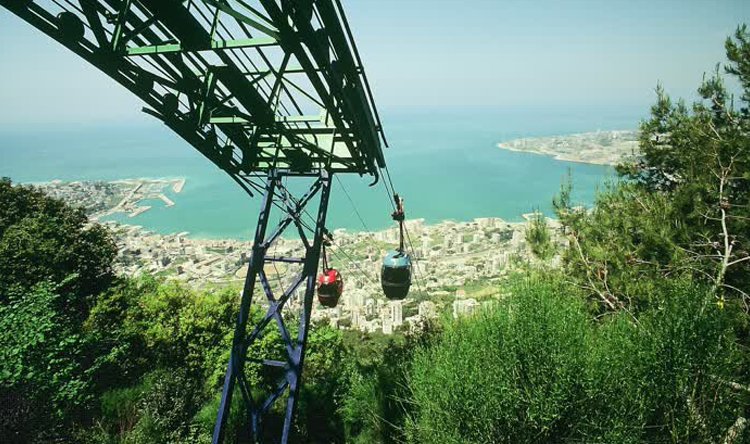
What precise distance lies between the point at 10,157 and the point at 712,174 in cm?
14612

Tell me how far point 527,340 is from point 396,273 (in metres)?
2.63

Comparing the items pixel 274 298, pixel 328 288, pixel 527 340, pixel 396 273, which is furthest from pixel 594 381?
pixel 274 298

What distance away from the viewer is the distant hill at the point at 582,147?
73.8 m

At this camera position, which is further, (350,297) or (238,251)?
(238,251)

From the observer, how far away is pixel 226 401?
482cm

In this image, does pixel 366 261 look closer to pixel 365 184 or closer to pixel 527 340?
pixel 527 340

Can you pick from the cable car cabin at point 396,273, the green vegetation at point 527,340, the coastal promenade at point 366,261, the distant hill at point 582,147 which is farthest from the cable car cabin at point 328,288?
the distant hill at point 582,147

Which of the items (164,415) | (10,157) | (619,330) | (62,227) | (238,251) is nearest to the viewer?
(619,330)

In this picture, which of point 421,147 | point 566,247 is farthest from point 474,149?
point 566,247

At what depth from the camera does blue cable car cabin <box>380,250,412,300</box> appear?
22.9ft

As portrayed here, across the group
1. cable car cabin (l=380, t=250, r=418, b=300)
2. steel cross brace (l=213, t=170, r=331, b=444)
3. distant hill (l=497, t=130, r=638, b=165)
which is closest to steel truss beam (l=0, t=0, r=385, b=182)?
steel cross brace (l=213, t=170, r=331, b=444)

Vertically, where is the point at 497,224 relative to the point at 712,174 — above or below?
below

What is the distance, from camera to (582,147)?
9525 centimetres

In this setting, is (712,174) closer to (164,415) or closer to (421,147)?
(164,415)
